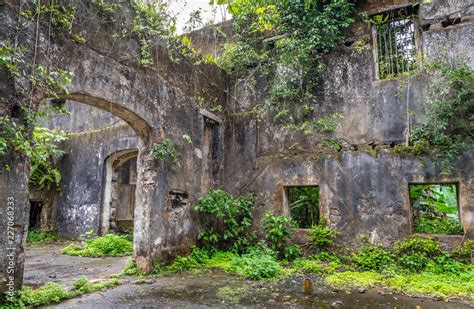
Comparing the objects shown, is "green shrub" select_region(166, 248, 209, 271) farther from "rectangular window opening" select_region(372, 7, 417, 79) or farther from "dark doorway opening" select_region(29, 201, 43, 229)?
"dark doorway opening" select_region(29, 201, 43, 229)

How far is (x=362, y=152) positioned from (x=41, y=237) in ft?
A: 33.6

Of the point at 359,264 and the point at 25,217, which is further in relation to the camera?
the point at 359,264

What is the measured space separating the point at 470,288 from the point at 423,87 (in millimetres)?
3697

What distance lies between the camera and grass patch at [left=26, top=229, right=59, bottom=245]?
10164 mm

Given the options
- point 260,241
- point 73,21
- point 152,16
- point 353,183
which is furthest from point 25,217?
point 353,183

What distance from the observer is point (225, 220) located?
703 centimetres

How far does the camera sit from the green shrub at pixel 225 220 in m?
6.71

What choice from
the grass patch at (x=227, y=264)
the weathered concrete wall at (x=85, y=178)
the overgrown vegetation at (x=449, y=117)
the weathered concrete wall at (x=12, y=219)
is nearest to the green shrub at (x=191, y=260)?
the grass patch at (x=227, y=264)

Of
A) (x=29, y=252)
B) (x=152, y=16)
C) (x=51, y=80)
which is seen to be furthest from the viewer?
(x=29, y=252)

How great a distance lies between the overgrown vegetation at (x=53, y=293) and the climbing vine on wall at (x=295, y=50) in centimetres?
494

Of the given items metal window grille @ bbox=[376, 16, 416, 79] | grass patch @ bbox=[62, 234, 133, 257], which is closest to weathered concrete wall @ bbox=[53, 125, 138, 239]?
grass patch @ bbox=[62, 234, 133, 257]

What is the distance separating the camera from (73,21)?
454 centimetres

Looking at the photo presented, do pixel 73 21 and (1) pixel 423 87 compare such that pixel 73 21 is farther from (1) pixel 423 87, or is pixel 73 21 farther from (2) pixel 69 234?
(2) pixel 69 234

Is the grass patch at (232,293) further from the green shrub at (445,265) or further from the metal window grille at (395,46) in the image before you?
the metal window grille at (395,46)
